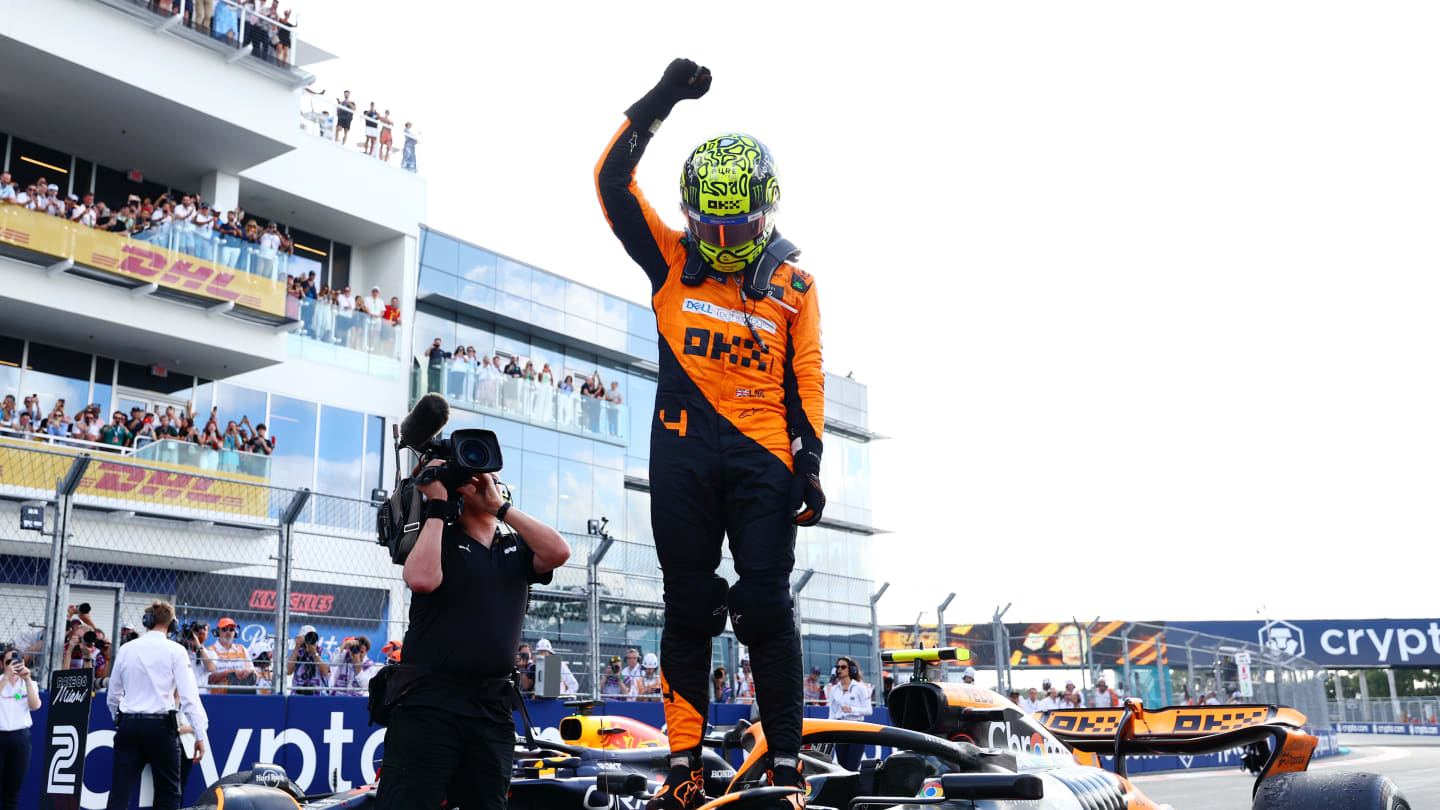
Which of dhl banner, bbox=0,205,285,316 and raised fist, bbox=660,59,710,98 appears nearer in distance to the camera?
raised fist, bbox=660,59,710,98

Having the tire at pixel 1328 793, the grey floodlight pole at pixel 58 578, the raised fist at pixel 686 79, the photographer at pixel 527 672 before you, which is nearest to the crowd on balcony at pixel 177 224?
the photographer at pixel 527 672

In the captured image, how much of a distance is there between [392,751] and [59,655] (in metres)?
6.89

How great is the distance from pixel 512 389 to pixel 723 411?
2469 cm

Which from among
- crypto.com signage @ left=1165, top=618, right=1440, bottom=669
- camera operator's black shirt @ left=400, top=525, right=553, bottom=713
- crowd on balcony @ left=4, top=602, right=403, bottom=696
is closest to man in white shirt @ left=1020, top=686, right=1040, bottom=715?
crowd on balcony @ left=4, top=602, right=403, bottom=696

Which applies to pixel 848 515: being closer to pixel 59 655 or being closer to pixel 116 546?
pixel 116 546

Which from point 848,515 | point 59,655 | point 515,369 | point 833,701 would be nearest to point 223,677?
point 59,655

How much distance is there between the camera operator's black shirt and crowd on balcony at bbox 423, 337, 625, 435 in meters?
23.6

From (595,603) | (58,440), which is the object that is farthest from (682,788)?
(58,440)

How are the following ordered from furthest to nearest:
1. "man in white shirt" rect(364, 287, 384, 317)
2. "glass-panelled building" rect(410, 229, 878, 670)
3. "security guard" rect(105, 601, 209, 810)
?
"glass-panelled building" rect(410, 229, 878, 670) → "man in white shirt" rect(364, 287, 384, 317) → "security guard" rect(105, 601, 209, 810)

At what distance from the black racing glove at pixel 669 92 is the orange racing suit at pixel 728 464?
0.06 m

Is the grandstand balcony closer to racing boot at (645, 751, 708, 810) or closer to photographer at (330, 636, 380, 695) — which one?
photographer at (330, 636, 380, 695)

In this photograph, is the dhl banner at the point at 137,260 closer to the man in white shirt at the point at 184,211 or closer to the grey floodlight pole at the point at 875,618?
the man in white shirt at the point at 184,211

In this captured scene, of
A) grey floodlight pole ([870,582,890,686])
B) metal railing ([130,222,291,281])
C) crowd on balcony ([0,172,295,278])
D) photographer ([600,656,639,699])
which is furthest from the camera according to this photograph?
metal railing ([130,222,291,281])

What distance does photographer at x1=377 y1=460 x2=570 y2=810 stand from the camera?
12.0 ft
